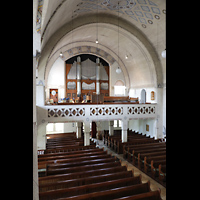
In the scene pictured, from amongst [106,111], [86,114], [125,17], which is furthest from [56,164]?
[125,17]

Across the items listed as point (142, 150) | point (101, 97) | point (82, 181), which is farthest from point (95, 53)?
point (82, 181)

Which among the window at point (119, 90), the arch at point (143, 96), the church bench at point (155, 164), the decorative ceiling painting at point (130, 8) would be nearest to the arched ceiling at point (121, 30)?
the decorative ceiling painting at point (130, 8)

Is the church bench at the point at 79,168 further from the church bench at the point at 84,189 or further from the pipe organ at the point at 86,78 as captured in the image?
the pipe organ at the point at 86,78

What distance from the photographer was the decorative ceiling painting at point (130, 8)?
1005 centimetres

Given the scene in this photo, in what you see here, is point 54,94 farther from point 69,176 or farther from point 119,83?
point 69,176

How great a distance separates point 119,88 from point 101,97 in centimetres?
698

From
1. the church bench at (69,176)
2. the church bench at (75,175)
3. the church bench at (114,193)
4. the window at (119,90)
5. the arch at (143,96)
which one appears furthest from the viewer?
the window at (119,90)

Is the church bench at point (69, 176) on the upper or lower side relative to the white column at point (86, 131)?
lower

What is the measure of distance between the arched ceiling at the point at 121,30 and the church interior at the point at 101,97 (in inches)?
2.5
